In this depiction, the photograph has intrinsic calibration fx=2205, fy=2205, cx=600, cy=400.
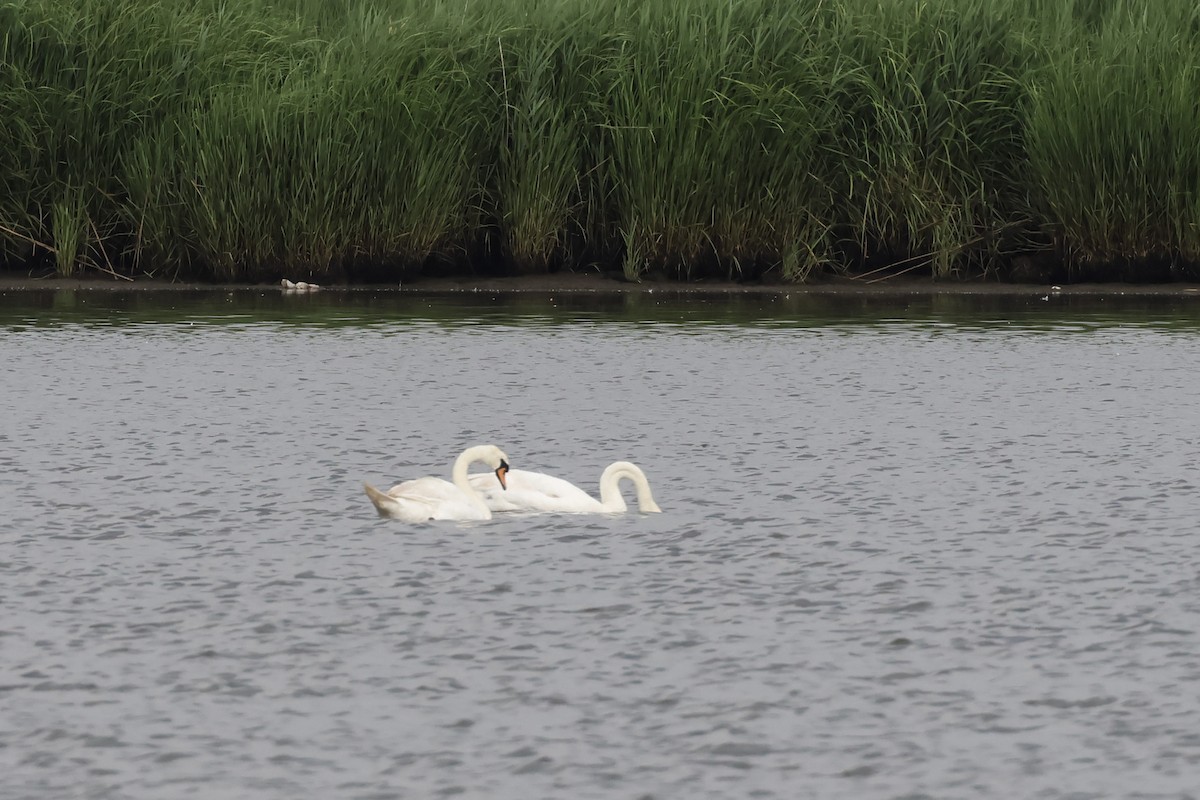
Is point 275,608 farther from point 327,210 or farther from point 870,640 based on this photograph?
point 327,210

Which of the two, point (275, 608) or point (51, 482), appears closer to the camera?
point (275, 608)

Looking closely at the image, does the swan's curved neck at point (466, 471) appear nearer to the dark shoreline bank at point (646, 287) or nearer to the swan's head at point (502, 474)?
the swan's head at point (502, 474)

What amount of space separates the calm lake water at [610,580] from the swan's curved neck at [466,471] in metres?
0.20

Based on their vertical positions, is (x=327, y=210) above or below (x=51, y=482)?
above

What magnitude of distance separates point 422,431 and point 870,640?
555 cm

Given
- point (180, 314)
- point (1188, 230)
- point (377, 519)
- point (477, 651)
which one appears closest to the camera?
point (477, 651)

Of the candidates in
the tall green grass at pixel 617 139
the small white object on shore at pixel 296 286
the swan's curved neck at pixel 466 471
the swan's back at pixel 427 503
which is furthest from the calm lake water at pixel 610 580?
the small white object on shore at pixel 296 286

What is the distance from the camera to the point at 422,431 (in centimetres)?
1265

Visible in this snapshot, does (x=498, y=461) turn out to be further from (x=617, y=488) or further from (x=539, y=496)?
(x=617, y=488)

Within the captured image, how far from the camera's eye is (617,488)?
10070 mm

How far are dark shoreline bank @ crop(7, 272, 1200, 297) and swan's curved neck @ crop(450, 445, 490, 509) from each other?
10.8m

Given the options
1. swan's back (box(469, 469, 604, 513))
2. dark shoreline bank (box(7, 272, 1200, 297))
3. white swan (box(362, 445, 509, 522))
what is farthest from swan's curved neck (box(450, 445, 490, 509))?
dark shoreline bank (box(7, 272, 1200, 297))

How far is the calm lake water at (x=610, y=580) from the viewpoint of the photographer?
6164 mm

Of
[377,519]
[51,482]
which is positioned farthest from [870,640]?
[51,482]
